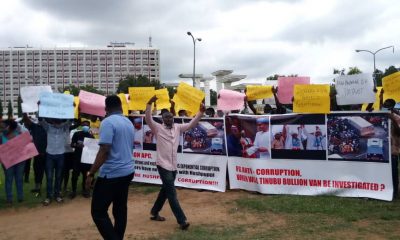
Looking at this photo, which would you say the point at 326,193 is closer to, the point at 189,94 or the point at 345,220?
the point at 345,220

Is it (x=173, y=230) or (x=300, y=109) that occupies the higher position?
(x=300, y=109)

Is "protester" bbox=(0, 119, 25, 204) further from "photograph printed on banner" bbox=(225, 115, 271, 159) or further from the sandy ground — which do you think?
"photograph printed on banner" bbox=(225, 115, 271, 159)

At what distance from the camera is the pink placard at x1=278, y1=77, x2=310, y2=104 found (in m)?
9.61

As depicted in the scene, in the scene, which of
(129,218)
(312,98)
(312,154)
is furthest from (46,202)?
(312,98)

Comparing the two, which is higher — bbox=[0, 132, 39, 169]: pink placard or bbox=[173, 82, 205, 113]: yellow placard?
bbox=[173, 82, 205, 113]: yellow placard

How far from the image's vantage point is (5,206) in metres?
9.30

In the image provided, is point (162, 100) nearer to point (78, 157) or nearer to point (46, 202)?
point (78, 157)

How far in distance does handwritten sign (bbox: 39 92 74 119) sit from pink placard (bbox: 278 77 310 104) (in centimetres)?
424

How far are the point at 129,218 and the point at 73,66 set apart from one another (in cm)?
16313

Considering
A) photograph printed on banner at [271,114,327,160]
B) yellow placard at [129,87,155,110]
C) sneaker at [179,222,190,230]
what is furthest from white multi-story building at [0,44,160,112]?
sneaker at [179,222,190,230]

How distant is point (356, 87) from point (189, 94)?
11.1 feet

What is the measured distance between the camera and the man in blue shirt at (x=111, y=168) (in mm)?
5367

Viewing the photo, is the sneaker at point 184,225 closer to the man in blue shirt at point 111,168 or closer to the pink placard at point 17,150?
the man in blue shirt at point 111,168

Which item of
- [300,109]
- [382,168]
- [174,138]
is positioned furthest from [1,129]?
[382,168]
